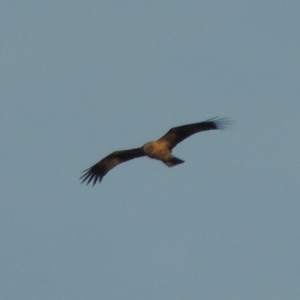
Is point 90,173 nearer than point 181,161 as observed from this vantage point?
No

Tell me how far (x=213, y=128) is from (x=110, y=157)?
3466 millimetres

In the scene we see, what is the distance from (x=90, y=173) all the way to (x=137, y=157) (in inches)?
57.6

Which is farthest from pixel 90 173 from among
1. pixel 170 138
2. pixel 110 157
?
pixel 170 138

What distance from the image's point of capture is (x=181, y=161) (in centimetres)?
3253

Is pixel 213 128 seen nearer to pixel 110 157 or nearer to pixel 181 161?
pixel 181 161

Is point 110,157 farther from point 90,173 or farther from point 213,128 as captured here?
point 213,128

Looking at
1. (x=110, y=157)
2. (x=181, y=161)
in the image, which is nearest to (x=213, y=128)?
(x=181, y=161)

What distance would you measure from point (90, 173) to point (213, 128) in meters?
4.16

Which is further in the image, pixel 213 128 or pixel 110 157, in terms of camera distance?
pixel 110 157

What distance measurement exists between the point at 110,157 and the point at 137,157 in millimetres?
786

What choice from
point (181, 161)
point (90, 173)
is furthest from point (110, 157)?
point (181, 161)

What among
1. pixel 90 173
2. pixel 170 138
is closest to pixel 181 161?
pixel 170 138

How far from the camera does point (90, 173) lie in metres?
35.1

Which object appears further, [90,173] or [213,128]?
[90,173]
